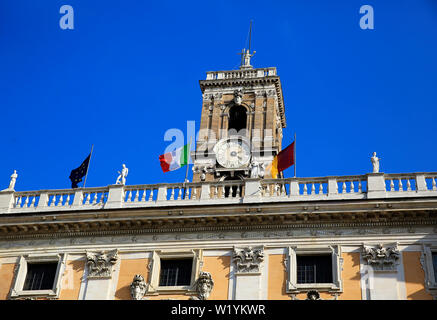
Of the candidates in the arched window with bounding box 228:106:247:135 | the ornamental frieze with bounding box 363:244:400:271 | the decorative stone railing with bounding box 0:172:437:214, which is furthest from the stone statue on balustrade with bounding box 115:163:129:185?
the arched window with bounding box 228:106:247:135

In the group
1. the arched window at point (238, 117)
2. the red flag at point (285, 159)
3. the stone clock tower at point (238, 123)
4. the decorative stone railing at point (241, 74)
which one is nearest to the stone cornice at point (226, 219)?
the red flag at point (285, 159)

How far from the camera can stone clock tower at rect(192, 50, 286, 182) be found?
152 ft

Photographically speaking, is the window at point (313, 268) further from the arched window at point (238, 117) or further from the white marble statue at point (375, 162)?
the arched window at point (238, 117)

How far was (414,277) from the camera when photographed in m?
27.1

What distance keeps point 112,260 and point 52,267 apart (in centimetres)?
292

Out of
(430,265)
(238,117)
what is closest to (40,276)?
(430,265)

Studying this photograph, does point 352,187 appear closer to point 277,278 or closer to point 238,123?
point 277,278

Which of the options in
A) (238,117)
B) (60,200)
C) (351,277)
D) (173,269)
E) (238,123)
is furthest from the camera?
(238,117)

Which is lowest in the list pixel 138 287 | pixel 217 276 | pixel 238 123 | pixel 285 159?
pixel 138 287

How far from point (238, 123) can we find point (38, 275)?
76.2 feet

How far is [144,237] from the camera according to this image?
30.3 meters
